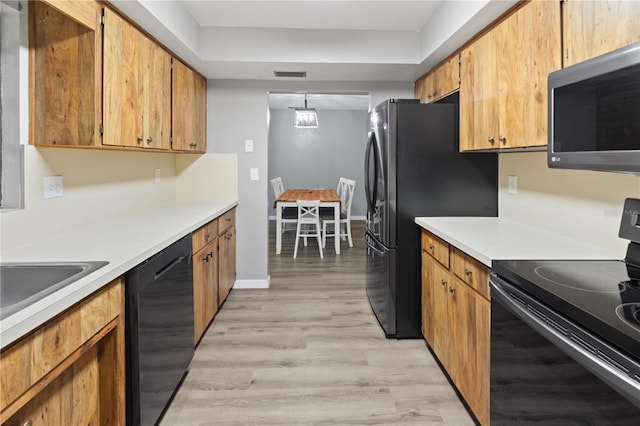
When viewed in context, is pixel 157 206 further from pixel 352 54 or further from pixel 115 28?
pixel 352 54

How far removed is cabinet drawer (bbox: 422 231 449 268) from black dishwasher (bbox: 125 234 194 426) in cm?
139

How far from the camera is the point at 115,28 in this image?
202cm

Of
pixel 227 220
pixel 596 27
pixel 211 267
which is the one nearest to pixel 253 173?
pixel 227 220

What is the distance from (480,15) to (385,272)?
1668 millimetres

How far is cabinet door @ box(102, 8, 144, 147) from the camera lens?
195 centimetres

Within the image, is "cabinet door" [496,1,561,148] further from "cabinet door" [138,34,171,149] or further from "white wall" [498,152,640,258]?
"cabinet door" [138,34,171,149]

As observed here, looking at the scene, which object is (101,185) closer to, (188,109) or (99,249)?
(99,249)

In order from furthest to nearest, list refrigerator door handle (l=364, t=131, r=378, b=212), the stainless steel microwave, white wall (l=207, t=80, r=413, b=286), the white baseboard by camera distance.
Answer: the white baseboard < white wall (l=207, t=80, r=413, b=286) < refrigerator door handle (l=364, t=131, r=378, b=212) < the stainless steel microwave

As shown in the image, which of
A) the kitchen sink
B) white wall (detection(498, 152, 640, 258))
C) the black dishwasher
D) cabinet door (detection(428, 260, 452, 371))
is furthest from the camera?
cabinet door (detection(428, 260, 452, 371))

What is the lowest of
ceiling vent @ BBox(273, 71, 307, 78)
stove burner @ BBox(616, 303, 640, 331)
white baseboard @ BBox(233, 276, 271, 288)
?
white baseboard @ BBox(233, 276, 271, 288)

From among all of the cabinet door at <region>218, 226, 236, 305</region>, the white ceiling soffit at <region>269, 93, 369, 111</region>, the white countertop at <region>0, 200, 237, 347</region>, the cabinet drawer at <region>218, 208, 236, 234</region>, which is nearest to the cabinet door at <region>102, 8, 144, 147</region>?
the white countertop at <region>0, 200, 237, 347</region>

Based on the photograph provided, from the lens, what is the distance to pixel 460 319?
6.45 ft

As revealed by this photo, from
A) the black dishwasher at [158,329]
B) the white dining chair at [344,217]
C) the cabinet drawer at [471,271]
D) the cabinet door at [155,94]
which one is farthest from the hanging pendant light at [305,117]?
the cabinet drawer at [471,271]

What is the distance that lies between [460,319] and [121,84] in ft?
6.78
